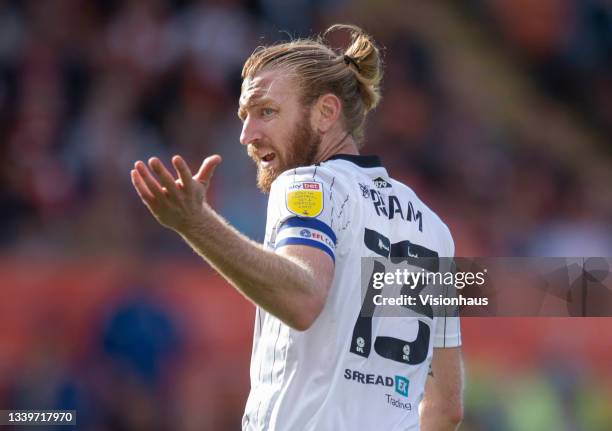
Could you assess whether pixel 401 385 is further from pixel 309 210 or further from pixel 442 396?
pixel 309 210

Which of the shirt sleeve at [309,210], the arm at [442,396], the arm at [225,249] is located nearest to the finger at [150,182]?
the arm at [225,249]

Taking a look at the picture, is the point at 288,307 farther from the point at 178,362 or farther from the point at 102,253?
the point at 102,253

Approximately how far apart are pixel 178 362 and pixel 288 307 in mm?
5894

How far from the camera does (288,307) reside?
11.0 feet

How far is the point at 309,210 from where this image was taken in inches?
144

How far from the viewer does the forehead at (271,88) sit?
423cm

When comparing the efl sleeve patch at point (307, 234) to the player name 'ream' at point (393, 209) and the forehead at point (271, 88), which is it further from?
the forehead at point (271, 88)

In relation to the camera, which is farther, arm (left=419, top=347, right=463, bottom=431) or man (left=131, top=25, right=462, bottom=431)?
arm (left=419, top=347, right=463, bottom=431)

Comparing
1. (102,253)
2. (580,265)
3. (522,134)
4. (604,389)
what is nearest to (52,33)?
(102,253)

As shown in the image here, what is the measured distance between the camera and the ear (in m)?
4.25

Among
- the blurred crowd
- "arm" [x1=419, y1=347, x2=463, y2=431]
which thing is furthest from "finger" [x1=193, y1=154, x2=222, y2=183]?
the blurred crowd

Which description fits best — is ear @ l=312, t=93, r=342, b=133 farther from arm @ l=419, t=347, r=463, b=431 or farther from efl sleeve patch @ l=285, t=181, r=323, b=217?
arm @ l=419, t=347, r=463, b=431

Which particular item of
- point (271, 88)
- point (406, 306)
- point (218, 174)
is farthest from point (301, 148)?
point (218, 174)

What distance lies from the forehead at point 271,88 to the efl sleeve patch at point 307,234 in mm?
732
